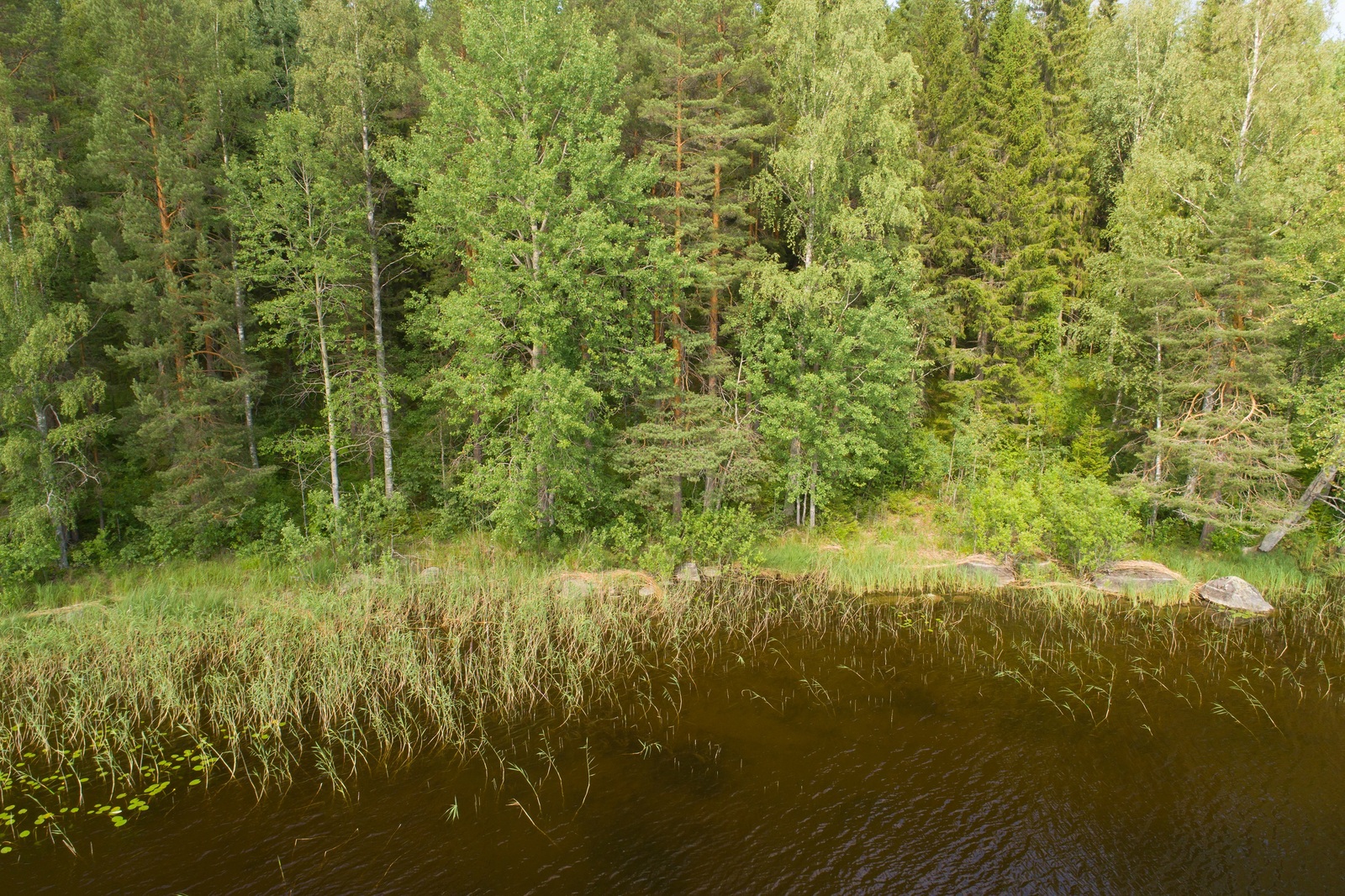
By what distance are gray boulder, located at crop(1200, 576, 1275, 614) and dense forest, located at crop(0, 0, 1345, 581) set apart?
172cm

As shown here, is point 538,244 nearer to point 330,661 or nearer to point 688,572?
point 688,572

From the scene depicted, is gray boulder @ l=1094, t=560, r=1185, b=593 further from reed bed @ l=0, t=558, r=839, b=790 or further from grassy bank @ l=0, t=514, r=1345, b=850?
reed bed @ l=0, t=558, r=839, b=790

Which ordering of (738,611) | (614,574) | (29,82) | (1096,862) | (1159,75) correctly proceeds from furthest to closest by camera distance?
1. (1159,75)
2. (29,82)
3. (614,574)
4. (738,611)
5. (1096,862)

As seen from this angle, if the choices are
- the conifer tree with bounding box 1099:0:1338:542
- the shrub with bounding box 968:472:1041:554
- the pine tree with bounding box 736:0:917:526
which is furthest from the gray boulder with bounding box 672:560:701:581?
the conifer tree with bounding box 1099:0:1338:542

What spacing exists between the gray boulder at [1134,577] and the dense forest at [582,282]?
1.94 feet

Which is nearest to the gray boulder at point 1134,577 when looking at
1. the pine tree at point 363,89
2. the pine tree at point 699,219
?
the pine tree at point 699,219

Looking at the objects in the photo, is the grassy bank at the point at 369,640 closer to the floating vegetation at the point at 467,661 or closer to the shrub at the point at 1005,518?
the floating vegetation at the point at 467,661

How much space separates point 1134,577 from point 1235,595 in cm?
205

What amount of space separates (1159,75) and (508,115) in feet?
80.5

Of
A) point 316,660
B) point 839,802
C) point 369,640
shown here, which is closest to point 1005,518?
point 839,802

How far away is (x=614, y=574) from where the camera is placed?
17.6 meters

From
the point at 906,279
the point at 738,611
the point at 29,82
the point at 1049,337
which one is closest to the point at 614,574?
the point at 738,611

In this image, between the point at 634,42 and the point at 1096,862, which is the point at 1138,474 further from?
the point at 634,42

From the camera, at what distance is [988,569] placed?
721 inches
